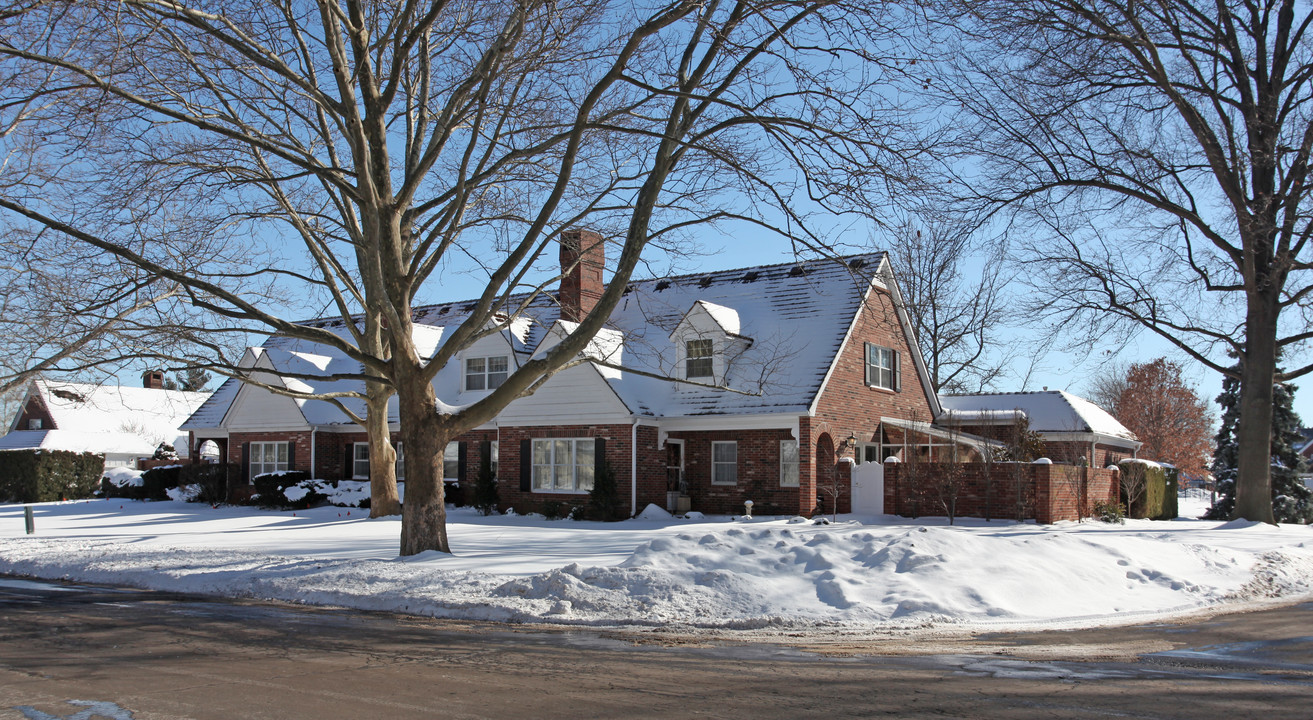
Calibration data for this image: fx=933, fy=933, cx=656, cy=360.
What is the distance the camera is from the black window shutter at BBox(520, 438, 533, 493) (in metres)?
26.6

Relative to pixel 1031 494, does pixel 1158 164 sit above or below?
above

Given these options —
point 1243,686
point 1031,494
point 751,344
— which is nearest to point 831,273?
point 751,344

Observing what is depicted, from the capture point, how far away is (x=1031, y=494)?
75.0 feet

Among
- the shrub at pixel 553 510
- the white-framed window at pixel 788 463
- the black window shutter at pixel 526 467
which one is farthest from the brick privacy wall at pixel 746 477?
the black window shutter at pixel 526 467

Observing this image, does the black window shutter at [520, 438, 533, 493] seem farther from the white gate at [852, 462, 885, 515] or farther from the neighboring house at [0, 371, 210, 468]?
the neighboring house at [0, 371, 210, 468]

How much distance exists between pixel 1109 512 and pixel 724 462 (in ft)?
32.9

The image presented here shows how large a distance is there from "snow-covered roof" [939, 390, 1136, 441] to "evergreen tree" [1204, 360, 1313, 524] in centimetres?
382

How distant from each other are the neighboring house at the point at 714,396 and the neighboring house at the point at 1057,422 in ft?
7.94

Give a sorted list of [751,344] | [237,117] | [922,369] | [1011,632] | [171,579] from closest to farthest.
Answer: [1011,632]
[171,579]
[237,117]
[751,344]
[922,369]

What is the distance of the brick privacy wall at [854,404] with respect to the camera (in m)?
23.8

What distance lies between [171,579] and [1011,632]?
11.3 meters

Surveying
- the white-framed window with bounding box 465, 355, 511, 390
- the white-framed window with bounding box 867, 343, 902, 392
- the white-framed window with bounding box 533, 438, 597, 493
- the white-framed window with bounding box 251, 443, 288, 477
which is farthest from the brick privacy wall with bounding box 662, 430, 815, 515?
the white-framed window with bounding box 251, 443, 288, 477

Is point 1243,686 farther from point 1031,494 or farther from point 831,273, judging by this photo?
point 831,273

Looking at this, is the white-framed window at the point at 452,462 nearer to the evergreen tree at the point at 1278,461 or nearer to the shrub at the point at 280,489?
the shrub at the point at 280,489
